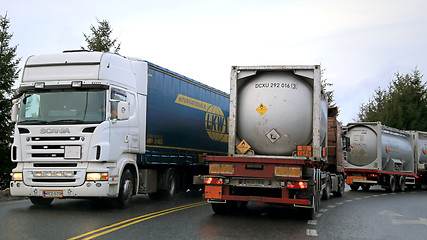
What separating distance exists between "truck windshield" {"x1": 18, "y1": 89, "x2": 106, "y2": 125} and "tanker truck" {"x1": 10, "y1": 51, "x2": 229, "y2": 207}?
0.07ft

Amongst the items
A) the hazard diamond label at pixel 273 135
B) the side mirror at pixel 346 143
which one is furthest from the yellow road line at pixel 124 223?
the side mirror at pixel 346 143

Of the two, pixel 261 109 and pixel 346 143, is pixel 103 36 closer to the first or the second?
pixel 346 143

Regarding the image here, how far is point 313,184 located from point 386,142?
1562cm

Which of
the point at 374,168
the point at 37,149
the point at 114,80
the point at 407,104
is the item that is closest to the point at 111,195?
the point at 37,149

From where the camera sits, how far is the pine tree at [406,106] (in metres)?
45.8

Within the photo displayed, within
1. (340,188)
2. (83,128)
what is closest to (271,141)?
(83,128)

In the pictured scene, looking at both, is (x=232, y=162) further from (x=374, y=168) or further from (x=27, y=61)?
(x=374, y=168)

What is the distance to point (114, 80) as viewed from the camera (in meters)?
11.3

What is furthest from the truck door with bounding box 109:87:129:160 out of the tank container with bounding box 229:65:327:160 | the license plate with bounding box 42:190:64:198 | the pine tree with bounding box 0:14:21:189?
the pine tree with bounding box 0:14:21:189

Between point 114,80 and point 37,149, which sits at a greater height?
point 114,80

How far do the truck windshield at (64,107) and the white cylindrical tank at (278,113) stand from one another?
3.49 metres

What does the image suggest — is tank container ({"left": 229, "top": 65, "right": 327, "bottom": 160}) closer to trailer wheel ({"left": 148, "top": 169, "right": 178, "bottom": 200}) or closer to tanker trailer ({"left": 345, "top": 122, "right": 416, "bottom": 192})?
trailer wheel ({"left": 148, "top": 169, "right": 178, "bottom": 200})

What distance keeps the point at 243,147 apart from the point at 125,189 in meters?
3.07

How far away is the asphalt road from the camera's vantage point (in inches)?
321
